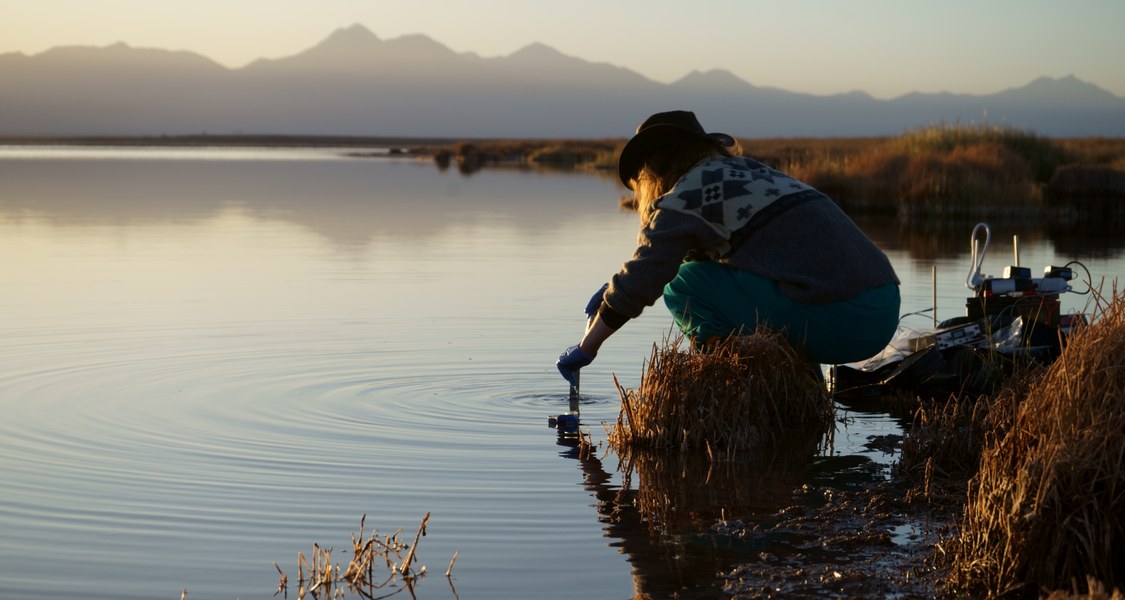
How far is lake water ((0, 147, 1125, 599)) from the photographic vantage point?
14.4ft

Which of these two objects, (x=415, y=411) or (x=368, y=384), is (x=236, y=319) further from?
(x=415, y=411)

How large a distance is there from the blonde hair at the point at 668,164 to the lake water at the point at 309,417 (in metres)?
1.14

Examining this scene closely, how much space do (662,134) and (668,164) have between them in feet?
0.49

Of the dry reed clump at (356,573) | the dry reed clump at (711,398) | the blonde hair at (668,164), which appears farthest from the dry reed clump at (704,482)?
the blonde hair at (668,164)

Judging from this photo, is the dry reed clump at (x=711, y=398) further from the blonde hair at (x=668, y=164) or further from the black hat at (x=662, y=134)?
the black hat at (x=662, y=134)

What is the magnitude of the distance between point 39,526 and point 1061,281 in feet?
17.1

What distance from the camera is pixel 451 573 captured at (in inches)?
167

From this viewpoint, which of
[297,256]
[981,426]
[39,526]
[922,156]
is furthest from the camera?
[922,156]

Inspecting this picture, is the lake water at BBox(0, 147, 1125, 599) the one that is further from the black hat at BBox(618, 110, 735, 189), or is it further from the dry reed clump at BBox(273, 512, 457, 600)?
the black hat at BBox(618, 110, 735, 189)

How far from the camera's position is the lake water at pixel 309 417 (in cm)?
438

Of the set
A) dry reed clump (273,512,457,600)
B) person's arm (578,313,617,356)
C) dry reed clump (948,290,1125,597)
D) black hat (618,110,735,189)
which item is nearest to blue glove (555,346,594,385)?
person's arm (578,313,617,356)

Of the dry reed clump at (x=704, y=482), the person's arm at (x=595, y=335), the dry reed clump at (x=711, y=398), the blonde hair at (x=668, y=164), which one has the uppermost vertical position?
the blonde hair at (x=668, y=164)

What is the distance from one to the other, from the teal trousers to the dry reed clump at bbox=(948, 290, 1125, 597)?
2123mm

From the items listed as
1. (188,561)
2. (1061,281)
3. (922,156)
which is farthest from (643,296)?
(922,156)
